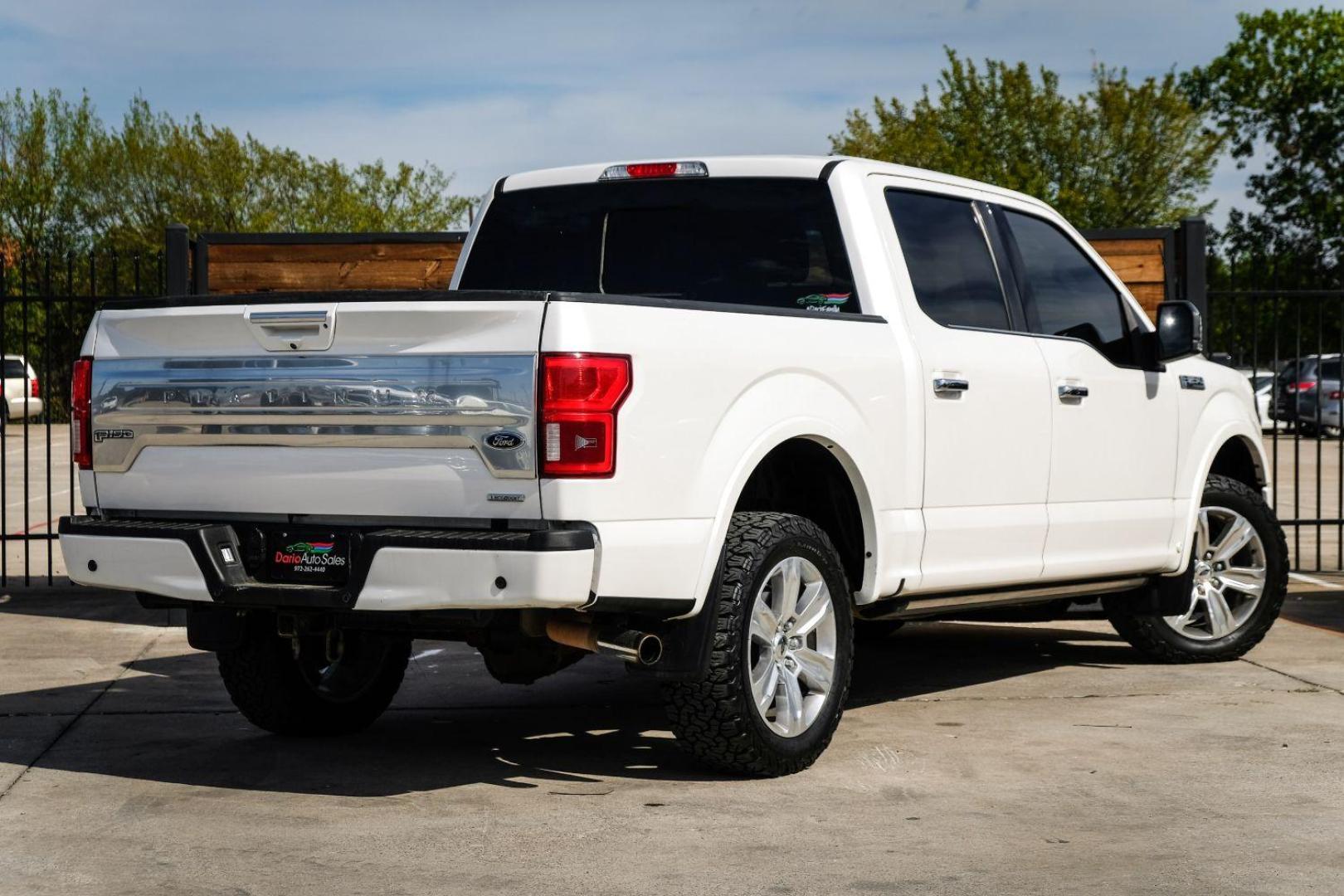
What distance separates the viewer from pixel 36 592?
11.8 metres

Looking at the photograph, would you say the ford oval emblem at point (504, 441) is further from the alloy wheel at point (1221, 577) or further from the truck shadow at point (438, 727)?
the alloy wheel at point (1221, 577)

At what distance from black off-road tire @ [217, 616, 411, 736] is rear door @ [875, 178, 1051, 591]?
2.05 metres

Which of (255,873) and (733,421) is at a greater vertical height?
(733,421)

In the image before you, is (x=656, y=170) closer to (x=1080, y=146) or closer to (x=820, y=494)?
(x=820, y=494)

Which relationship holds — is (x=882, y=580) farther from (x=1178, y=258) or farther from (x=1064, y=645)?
(x=1178, y=258)

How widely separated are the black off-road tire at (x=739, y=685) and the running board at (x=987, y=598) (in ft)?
2.27

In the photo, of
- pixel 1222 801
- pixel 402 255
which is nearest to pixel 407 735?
pixel 1222 801

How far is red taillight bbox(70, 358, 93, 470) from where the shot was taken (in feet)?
19.9

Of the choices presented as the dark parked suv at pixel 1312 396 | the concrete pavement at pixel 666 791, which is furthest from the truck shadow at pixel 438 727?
the dark parked suv at pixel 1312 396

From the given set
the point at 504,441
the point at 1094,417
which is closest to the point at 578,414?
the point at 504,441

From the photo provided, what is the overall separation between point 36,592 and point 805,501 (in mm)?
6991

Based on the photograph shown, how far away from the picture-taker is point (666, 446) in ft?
17.8

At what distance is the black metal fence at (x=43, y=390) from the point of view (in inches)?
441

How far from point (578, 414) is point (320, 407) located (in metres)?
0.87
